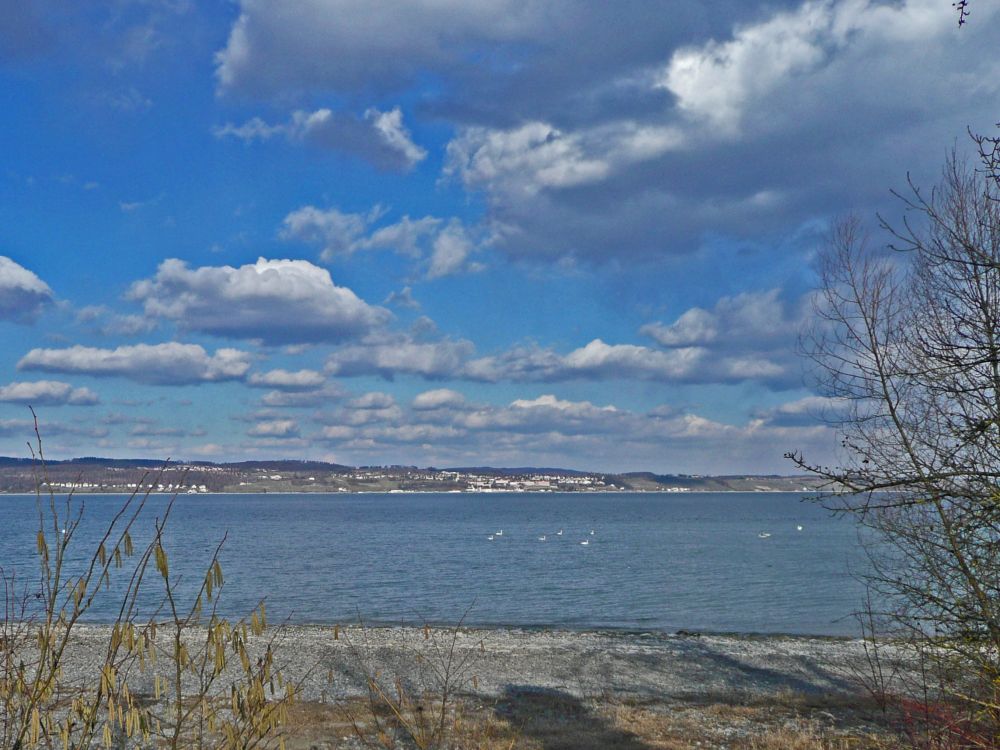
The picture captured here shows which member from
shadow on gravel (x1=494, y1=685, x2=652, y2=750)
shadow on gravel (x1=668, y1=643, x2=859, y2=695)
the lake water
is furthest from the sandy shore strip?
the lake water

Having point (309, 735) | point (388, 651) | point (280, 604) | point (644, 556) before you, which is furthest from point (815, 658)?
point (644, 556)

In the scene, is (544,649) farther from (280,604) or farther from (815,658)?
(280,604)

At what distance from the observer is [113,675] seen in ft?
12.2

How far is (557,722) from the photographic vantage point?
1828 cm

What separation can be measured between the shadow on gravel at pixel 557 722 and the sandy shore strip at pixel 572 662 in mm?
760

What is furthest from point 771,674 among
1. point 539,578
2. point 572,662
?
point 539,578

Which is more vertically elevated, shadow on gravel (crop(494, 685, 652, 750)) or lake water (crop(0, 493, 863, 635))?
shadow on gravel (crop(494, 685, 652, 750))

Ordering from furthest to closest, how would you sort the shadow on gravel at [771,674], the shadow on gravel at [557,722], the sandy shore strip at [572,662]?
the shadow on gravel at [771,674] → the sandy shore strip at [572,662] → the shadow on gravel at [557,722]

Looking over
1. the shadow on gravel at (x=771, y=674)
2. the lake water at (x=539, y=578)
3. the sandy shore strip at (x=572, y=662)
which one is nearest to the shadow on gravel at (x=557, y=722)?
the sandy shore strip at (x=572, y=662)

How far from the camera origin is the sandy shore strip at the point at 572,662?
22688 millimetres

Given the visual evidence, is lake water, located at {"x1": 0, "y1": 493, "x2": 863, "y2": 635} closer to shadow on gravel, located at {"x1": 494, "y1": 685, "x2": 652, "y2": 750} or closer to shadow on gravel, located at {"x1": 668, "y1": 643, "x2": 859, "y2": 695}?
shadow on gravel, located at {"x1": 494, "y1": 685, "x2": 652, "y2": 750}

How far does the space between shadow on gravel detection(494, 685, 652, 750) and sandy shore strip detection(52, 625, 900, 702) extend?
76cm

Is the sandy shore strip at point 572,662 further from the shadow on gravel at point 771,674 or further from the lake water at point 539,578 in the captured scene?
the lake water at point 539,578

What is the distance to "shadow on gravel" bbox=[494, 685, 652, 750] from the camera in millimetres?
16328
